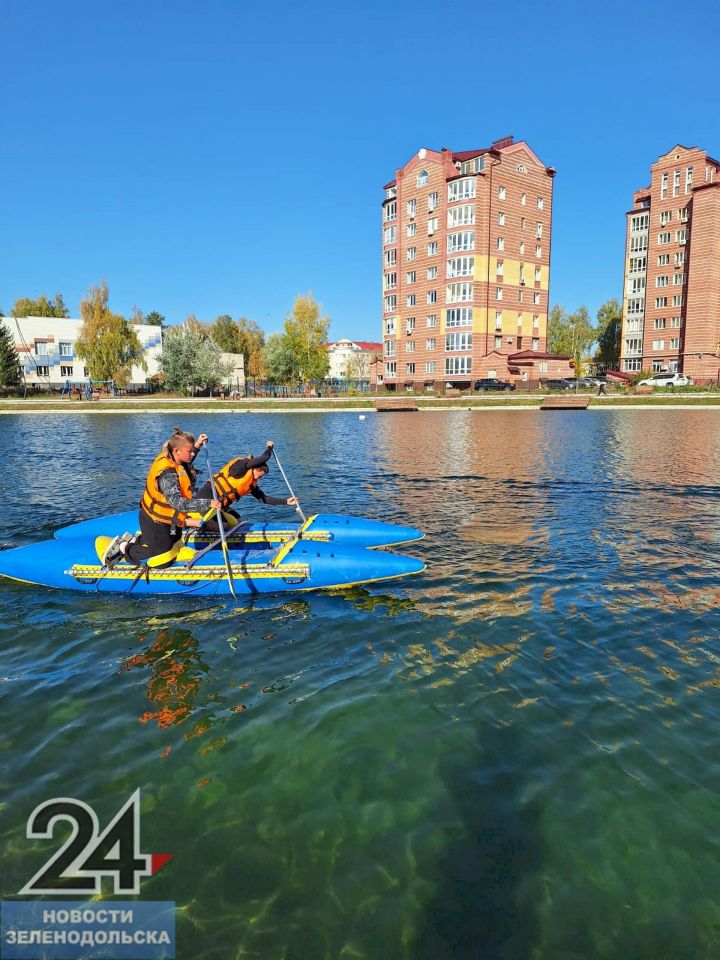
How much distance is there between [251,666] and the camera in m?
7.73

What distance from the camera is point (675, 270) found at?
80.7 meters

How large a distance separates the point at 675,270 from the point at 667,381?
2201cm

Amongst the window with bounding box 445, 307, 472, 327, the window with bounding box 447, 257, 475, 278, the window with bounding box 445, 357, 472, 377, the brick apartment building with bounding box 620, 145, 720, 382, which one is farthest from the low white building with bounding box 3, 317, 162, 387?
the brick apartment building with bounding box 620, 145, 720, 382

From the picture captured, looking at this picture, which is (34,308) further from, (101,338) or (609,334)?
(609,334)

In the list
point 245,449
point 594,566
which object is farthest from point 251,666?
point 245,449

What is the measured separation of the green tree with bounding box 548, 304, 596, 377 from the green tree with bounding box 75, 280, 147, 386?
241 feet

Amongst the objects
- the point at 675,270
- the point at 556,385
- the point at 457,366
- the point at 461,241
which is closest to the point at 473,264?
the point at 461,241

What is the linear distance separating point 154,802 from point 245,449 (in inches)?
1079

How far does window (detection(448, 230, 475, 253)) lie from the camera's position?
7281cm

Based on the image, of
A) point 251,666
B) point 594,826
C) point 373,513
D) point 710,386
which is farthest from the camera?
point 710,386

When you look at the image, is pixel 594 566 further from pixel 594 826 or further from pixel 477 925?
pixel 477 925

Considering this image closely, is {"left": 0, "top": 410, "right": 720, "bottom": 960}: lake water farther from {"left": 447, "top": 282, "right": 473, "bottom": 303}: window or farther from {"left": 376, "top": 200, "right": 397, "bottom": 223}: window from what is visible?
{"left": 376, "top": 200, "right": 397, "bottom": 223}: window

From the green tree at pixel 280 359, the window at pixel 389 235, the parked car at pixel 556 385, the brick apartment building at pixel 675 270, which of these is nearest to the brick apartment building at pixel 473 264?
the window at pixel 389 235

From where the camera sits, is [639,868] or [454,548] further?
[454,548]
